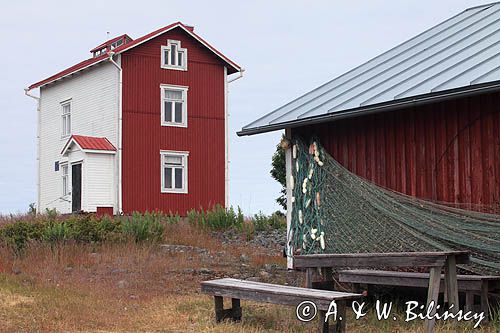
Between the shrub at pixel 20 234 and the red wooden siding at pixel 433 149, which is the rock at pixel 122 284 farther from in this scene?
the red wooden siding at pixel 433 149

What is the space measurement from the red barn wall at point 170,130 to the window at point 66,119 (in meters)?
4.08

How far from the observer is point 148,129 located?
3041 cm

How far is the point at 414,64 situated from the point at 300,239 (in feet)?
10.6

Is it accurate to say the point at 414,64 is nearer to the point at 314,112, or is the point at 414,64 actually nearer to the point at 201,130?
the point at 314,112

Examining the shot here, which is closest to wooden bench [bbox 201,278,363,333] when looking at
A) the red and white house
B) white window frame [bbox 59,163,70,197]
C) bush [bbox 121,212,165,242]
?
bush [bbox 121,212,165,242]

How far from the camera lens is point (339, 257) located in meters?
10.8

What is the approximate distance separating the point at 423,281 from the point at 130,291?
5.05 meters

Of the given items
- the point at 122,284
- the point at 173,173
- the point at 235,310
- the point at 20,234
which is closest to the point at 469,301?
the point at 235,310

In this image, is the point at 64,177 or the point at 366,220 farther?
the point at 64,177

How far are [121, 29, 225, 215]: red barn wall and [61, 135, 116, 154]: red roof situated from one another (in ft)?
2.05

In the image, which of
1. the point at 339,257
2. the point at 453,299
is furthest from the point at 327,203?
the point at 453,299

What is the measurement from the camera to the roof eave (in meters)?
10.0

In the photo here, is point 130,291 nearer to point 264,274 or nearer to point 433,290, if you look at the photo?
point 264,274

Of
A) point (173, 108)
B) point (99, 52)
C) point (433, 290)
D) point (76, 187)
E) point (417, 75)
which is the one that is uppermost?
point (99, 52)
